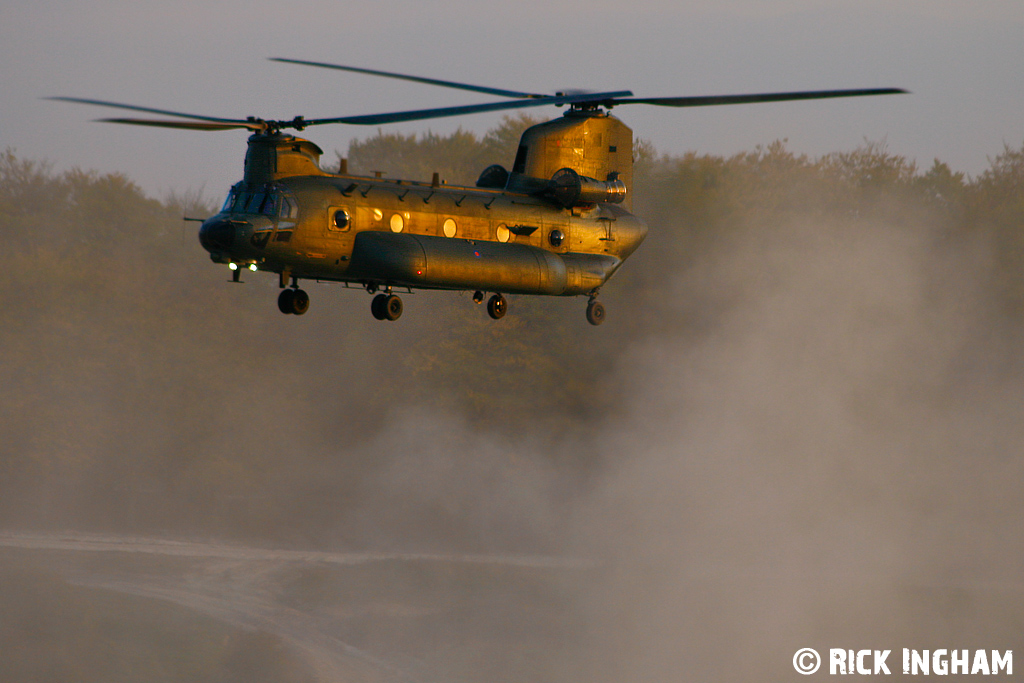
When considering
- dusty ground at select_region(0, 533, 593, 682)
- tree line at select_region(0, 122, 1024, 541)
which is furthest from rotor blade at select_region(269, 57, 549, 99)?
dusty ground at select_region(0, 533, 593, 682)

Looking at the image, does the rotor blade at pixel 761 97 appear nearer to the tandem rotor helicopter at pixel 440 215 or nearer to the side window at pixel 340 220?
the tandem rotor helicopter at pixel 440 215

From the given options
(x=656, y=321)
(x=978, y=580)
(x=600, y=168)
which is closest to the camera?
(x=600, y=168)

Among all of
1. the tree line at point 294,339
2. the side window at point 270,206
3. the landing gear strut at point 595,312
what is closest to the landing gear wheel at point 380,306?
the side window at point 270,206

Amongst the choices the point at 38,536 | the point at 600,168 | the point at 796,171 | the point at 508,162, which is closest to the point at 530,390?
the point at 508,162

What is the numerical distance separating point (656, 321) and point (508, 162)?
1431 cm

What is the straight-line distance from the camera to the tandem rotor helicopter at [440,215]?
67.6ft

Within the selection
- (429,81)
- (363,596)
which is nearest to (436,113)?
(429,81)

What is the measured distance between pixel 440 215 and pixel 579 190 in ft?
12.2

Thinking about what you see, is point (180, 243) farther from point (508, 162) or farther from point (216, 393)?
point (508, 162)

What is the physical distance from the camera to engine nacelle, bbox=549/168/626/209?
2464 centimetres

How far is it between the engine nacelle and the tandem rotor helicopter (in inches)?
1.2

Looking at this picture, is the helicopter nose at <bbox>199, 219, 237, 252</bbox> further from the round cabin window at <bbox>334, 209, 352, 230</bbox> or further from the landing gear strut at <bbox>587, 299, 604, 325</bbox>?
the landing gear strut at <bbox>587, 299, 604, 325</bbox>

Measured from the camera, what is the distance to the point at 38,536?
83750mm

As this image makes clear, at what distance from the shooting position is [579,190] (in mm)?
24625
